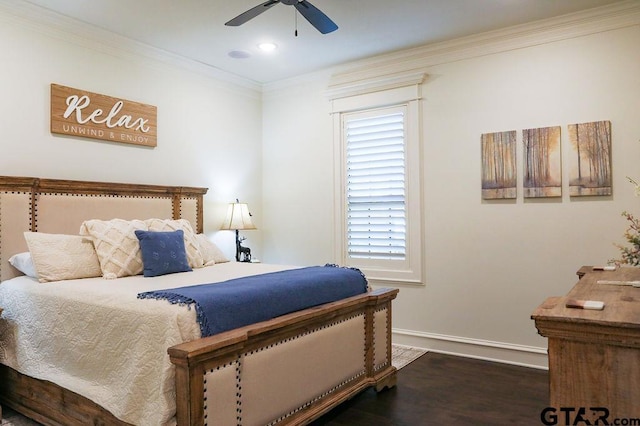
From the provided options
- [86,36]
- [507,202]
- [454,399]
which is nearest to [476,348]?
[454,399]

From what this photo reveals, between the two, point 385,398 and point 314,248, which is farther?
point 314,248

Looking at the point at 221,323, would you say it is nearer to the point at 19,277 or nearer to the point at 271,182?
the point at 19,277

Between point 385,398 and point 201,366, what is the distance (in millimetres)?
1685

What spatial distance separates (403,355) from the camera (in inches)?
168

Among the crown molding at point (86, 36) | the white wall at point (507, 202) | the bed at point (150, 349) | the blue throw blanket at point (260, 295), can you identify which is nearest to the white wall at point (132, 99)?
the crown molding at point (86, 36)

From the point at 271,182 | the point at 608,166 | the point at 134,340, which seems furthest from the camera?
the point at 271,182

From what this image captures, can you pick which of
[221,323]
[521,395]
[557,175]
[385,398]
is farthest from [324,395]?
[557,175]

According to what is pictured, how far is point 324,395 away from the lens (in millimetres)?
2801

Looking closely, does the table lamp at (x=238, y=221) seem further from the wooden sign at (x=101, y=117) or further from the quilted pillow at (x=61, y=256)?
the quilted pillow at (x=61, y=256)

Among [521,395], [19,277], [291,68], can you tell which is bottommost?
[521,395]

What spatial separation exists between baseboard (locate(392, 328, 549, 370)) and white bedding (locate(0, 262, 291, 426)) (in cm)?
213

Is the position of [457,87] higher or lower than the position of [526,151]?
higher

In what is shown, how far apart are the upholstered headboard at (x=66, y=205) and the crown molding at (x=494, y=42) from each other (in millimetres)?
2233

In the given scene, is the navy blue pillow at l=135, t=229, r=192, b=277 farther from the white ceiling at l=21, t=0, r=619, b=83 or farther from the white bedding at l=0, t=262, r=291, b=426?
the white ceiling at l=21, t=0, r=619, b=83
